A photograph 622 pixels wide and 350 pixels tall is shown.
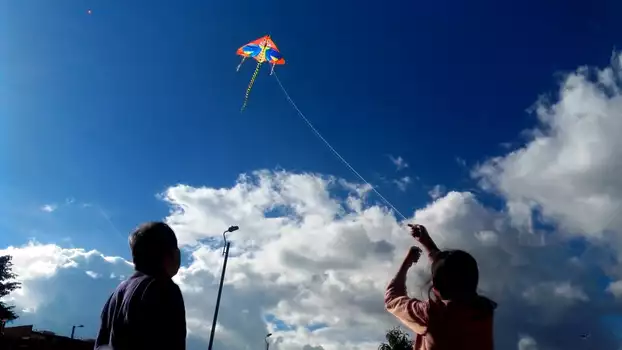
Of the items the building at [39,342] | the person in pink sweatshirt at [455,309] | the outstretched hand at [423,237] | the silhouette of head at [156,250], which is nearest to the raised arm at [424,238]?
the outstretched hand at [423,237]

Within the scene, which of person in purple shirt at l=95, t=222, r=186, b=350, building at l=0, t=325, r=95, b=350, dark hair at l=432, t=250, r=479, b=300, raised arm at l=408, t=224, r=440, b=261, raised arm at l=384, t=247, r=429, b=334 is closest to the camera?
person in purple shirt at l=95, t=222, r=186, b=350

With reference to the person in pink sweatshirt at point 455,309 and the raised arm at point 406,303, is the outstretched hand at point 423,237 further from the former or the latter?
the person in pink sweatshirt at point 455,309

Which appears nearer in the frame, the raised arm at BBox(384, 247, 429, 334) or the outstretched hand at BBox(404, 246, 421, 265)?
the raised arm at BBox(384, 247, 429, 334)

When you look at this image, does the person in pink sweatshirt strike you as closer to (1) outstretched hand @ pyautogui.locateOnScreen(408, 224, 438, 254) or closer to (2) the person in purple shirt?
(1) outstretched hand @ pyautogui.locateOnScreen(408, 224, 438, 254)

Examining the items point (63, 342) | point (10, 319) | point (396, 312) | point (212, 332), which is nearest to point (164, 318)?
point (396, 312)

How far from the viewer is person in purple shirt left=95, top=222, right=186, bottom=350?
269 cm

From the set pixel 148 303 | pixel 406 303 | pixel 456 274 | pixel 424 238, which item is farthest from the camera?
pixel 424 238

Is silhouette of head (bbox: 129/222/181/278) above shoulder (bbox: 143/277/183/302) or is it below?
above

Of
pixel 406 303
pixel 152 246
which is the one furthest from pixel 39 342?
pixel 406 303

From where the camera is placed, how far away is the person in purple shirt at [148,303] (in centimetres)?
269

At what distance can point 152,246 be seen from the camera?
9.71 feet

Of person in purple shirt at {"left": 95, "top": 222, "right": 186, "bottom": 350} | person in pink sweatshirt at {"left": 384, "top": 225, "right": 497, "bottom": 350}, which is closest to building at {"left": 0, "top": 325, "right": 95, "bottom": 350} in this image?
person in purple shirt at {"left": 95, "top": 222, "right": 186, "bottom": 350}

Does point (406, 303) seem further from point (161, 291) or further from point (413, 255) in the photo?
point (161, 291)

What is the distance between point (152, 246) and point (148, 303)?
35 centimetres
